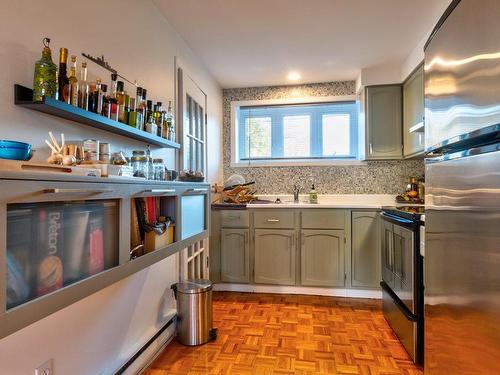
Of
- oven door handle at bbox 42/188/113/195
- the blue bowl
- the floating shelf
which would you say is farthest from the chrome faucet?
the blue bowl

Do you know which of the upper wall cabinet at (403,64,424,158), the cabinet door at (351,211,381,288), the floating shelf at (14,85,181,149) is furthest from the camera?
the cabinet door at (351,211,381,288)

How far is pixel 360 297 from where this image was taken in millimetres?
3027

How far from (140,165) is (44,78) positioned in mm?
610

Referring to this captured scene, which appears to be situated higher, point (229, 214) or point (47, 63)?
point (47, 63)

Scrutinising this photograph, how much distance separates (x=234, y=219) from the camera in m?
3.22

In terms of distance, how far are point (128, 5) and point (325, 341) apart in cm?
252

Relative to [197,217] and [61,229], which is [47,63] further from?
[197,217]

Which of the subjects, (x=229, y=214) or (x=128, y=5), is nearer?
(x=128, y=5)

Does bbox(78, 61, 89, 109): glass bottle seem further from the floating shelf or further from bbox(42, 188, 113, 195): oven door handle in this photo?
bbox(42, 188, 113, 195): oven door handle

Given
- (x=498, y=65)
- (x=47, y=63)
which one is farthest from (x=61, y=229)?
(x=498, y=65)

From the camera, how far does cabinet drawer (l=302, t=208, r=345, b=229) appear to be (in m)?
3.04

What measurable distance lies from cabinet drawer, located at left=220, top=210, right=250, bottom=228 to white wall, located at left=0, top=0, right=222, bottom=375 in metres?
1.05

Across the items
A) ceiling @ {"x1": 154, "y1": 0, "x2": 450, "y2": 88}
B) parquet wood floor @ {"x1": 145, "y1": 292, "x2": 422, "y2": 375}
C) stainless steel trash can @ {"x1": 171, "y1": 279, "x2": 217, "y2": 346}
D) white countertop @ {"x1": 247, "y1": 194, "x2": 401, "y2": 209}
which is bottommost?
parquet wood floor @ {"x1": 145, "y1": 292, "x2": 422, "y2": 375}

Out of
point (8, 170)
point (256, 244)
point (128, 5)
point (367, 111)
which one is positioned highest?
point (128, 5)
